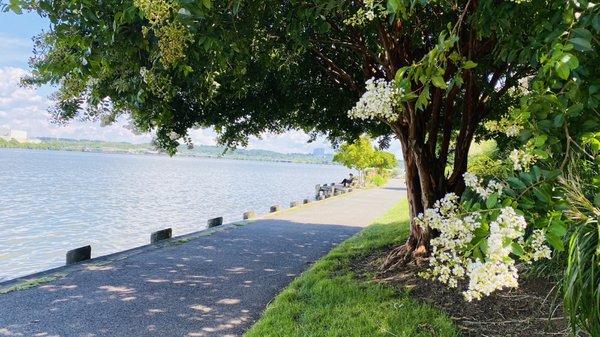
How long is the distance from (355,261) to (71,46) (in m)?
5.69

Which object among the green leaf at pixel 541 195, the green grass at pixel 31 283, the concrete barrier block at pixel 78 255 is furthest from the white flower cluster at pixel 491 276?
the concrete barrier block at pixel 78 255

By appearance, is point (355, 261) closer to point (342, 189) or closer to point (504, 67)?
point (504, 67)

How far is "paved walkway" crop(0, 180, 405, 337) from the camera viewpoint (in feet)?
15.4

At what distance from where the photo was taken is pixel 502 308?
490 cm

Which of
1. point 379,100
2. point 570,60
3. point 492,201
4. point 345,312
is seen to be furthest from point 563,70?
point 345,312

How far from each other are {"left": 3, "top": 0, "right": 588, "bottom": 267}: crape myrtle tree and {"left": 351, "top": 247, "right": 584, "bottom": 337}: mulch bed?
121cm

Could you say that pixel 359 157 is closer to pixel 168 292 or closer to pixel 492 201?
pixel 168 292

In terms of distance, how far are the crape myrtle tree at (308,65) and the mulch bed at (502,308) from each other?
1.21 metres

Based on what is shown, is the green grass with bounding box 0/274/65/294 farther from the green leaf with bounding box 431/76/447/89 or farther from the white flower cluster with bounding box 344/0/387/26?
the green leaf with bounding box 431/76/447/89

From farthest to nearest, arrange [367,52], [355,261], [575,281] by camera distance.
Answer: [355,261] → [367,52] → [575,281]

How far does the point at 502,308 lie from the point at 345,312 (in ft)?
5.98

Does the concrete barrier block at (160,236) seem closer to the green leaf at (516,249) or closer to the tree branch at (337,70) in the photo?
the tree branch at (337,70)

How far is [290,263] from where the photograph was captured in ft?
26.2

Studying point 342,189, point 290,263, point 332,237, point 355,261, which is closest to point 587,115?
point 355,261
